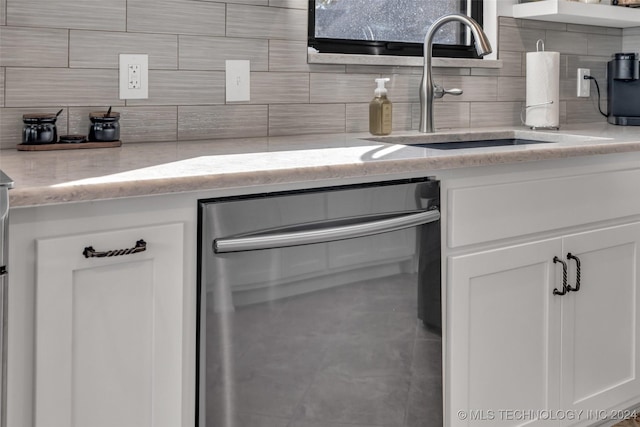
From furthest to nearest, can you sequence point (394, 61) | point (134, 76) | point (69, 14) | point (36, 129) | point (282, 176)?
point (394, 61) < point (134, 76) < point (69, 14) < point (36, 129) < point (282, 176)

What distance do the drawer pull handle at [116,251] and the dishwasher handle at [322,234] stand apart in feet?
0.46

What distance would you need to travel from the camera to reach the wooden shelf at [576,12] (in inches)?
94.9

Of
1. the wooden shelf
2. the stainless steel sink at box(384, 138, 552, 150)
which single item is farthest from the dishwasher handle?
the wooden shelf

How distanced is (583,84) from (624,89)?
168 millimetres

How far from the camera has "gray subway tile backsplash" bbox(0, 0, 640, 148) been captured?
1636mm

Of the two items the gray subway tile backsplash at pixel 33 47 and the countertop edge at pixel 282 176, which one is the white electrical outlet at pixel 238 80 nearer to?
the gray subway tile backsplash at pixel 33 47

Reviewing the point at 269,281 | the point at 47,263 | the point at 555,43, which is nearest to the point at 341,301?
the point at 269,281

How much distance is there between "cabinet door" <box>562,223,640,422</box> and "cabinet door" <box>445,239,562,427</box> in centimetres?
7

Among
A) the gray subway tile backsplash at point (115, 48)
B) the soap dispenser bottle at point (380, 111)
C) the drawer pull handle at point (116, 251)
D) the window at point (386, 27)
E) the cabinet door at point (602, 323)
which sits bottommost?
the cabinet door at point (602, 323)

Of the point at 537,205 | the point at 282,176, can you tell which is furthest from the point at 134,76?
the point at 537,205

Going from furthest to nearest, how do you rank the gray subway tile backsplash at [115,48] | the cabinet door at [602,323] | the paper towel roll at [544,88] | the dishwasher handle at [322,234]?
the paper towel roll at [544,88] < the cabinet door at [602,323] < the gray subway tile backsplash at [115,48] < the dishwasher handle at [322,234]

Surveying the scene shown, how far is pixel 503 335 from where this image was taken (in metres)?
1.66

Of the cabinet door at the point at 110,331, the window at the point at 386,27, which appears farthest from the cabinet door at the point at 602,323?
the cabinet door at the point at 110,331

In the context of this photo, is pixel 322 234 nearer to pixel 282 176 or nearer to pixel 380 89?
pixel 282 176
